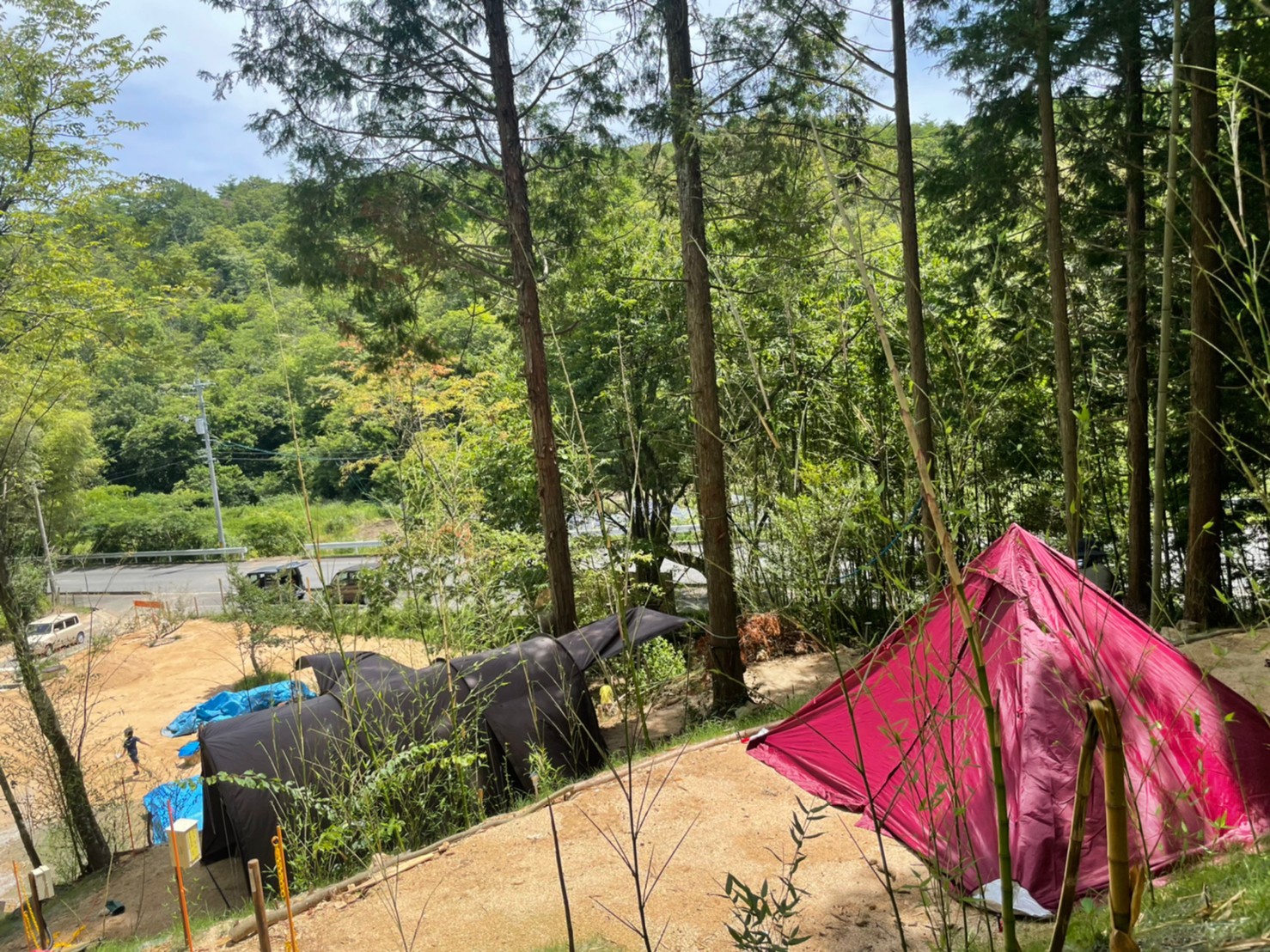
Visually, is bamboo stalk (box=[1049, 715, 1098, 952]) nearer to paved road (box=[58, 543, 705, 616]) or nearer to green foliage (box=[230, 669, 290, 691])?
green foliage (box=[230, 669, 290, 691])

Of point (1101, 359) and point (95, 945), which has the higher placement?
point (1101, 359)

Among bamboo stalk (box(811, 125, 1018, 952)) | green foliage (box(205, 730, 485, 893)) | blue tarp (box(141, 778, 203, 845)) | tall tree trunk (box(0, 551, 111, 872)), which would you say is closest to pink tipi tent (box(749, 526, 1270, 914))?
green foliage (box(205, 730, 485, 893))

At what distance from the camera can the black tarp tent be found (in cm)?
528

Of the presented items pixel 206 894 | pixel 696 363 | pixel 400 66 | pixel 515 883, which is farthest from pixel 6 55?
pixel 515 883

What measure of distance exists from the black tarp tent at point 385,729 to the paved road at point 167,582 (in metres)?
13.4

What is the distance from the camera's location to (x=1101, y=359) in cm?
854

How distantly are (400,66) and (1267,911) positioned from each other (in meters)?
8.94

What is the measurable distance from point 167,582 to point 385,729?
24.0 meters

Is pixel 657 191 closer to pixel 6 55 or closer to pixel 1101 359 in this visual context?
pixel 1101 359

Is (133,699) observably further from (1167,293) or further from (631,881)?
(1167,293)

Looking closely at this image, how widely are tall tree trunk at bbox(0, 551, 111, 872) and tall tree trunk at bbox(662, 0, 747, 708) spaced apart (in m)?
5.80

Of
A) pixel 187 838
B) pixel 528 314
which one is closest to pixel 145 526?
→ pixel 528 314

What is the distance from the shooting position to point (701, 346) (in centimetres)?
747

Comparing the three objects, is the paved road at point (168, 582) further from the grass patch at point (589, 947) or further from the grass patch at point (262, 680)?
the grass patch at point (589, 947)
